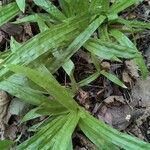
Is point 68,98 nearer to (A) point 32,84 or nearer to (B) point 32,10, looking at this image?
(A) point 32,84

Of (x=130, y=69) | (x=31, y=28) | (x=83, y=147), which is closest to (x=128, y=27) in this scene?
(x=130, y=69)

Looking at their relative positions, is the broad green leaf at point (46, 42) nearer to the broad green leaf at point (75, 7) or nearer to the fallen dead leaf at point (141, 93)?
the broad green leaf at point (75, 7)

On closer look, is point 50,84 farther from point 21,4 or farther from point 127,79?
point 21,4

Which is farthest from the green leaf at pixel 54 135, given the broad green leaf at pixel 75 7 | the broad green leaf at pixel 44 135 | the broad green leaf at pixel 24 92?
the broad green leaf at pixel 75 7

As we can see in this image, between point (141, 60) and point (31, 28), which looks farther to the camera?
point (31, 28)

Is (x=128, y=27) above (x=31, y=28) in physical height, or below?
below

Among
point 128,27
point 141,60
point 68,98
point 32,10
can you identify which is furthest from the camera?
point 32,10
